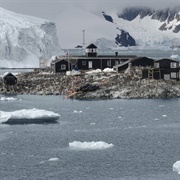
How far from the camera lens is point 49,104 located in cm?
5159

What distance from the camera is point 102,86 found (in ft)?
188

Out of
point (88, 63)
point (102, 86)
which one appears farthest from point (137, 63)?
point (102, 86)

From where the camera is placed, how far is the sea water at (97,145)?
90.9ft

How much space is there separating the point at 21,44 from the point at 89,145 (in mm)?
58464

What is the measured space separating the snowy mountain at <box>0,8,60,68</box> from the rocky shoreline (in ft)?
73.9

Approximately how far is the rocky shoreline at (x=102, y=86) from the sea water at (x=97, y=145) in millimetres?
6486

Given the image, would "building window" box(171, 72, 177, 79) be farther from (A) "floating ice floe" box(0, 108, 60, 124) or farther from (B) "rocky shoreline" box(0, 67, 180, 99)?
(A) "floating ice floe" box(0, 108, 60, 124)

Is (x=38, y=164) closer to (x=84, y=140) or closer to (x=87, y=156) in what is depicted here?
(x=87, y=156)

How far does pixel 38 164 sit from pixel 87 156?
7.97 feet

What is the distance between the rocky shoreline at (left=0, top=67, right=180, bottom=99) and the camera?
55.2 m

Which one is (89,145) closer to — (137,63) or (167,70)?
(167,70)

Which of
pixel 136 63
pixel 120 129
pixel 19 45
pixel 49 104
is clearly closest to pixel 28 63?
pixel 19 45

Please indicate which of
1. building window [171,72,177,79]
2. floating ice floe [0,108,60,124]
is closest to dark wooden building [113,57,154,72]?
building window [171,72,177,79]

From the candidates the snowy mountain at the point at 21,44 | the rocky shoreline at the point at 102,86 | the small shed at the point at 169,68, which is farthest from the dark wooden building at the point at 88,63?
the snowy mountain at the point at 21,44
